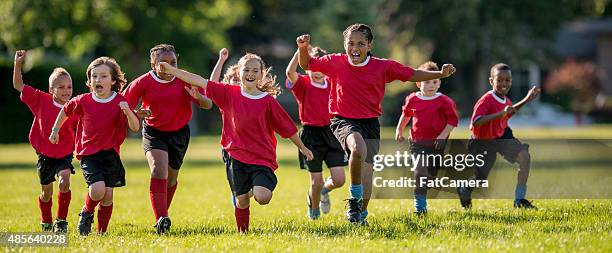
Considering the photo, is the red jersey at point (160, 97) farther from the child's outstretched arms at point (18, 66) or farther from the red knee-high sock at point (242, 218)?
the red knee-high sock at point (242, 218)

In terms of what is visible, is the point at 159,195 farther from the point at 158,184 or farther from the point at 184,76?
the point at 184,76

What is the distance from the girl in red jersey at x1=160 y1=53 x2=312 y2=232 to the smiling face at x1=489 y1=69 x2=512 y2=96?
319 cm

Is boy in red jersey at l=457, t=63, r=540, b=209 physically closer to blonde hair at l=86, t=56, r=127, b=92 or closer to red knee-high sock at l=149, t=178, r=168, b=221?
red knee-high sock at l=149, t=178, r=168, b=221

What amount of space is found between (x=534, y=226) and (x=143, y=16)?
2403 cm

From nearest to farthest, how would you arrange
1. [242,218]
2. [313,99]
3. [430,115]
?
Answer: [242,218], [313,99], [430,115]

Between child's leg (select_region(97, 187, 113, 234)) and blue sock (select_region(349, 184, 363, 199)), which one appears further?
blue sock (select_region(349, 184, 363, 199))

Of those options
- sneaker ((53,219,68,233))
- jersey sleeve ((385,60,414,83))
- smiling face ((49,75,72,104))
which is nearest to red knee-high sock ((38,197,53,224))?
sneaker ((53,219,68,233))

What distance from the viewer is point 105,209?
9078mm

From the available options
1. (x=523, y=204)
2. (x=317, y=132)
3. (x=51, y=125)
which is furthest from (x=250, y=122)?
(x=523, y=204)

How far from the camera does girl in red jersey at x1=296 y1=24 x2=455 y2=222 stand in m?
9.21

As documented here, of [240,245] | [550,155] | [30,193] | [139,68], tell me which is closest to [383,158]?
[240,245]

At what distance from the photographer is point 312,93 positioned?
34.3 ft

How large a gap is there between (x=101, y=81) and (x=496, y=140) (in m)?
4.79

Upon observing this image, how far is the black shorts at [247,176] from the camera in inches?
338
